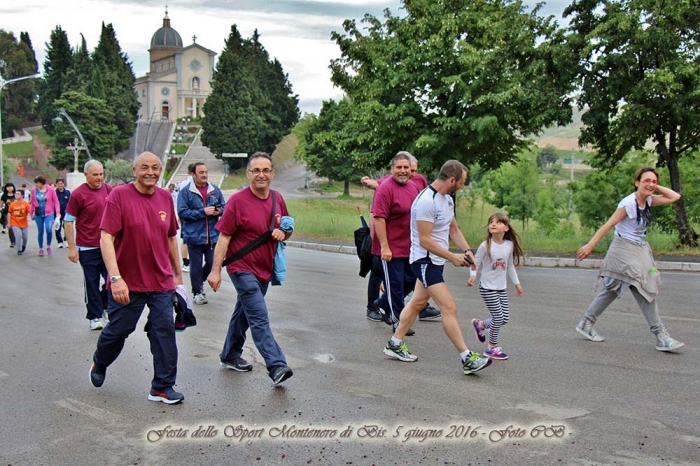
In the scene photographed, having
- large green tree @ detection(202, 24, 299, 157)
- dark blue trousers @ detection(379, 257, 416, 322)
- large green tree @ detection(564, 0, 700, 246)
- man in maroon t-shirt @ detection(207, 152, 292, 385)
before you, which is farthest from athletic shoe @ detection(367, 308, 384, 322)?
large green tree @ detection(202, 24, 299, 157)

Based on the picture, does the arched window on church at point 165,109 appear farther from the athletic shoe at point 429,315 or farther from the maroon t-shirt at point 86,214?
the athletic shoe at point 429,315

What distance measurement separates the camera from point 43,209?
1792 centimetres

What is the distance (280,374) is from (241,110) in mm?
81727

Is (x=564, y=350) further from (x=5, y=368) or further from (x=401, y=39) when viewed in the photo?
(x=401, y=39)

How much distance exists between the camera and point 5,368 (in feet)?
22.0

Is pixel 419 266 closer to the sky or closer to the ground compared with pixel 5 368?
closer to the sky

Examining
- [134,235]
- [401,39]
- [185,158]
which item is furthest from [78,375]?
[185,158]

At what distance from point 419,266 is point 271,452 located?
252 cm

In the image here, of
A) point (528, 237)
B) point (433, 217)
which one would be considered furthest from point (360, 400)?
point (528, 237)

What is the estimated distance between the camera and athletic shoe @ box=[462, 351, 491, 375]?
20.5ft

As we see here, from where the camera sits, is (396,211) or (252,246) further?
(396,211)

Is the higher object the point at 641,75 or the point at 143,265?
the point at 641,75

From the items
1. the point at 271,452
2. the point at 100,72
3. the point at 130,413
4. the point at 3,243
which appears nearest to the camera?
the point at 271,452

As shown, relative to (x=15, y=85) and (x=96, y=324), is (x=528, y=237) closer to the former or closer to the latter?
(x=96, y=324)
